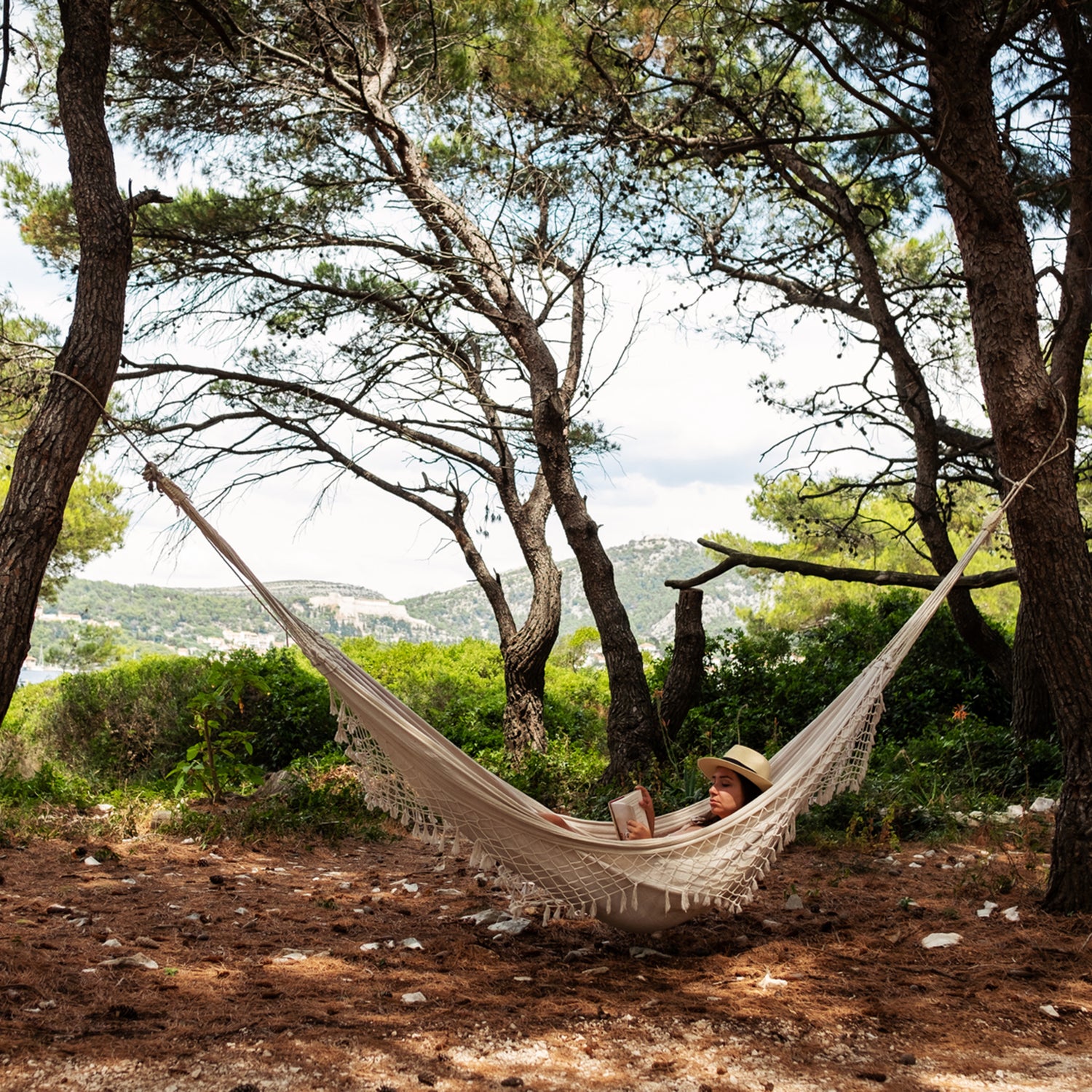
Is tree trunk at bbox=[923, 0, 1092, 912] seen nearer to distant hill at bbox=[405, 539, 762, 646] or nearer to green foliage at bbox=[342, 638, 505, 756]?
green foliage at bbox=[342, 638, 505, 756]

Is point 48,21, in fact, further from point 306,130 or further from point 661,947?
point 661,947

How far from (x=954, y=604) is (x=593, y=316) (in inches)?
102

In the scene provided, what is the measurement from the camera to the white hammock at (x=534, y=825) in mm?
2330

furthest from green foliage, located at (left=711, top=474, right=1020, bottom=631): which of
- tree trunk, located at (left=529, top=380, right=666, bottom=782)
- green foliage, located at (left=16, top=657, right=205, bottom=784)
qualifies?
green foliage, located at (left=16, top=657, right=205, bottom=784)

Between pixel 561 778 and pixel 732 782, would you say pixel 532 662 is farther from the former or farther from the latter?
pixel 732 782

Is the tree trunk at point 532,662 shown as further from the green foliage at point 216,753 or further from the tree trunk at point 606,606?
the green foliage at point 216,753

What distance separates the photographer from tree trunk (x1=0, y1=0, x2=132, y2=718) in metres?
2.41

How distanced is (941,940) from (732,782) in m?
0.65

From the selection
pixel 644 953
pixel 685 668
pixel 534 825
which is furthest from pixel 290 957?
pixel 685 668

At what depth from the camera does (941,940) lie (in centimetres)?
255

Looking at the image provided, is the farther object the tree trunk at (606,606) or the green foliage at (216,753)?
the tree trunk at (606,606)

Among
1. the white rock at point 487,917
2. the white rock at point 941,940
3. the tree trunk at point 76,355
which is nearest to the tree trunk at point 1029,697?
the white rock at point 941,940

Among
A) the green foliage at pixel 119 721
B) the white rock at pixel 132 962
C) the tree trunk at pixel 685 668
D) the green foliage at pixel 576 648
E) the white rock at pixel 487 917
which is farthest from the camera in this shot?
the green foliage at pixel 576 648

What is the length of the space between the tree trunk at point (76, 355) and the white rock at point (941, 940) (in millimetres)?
2341
